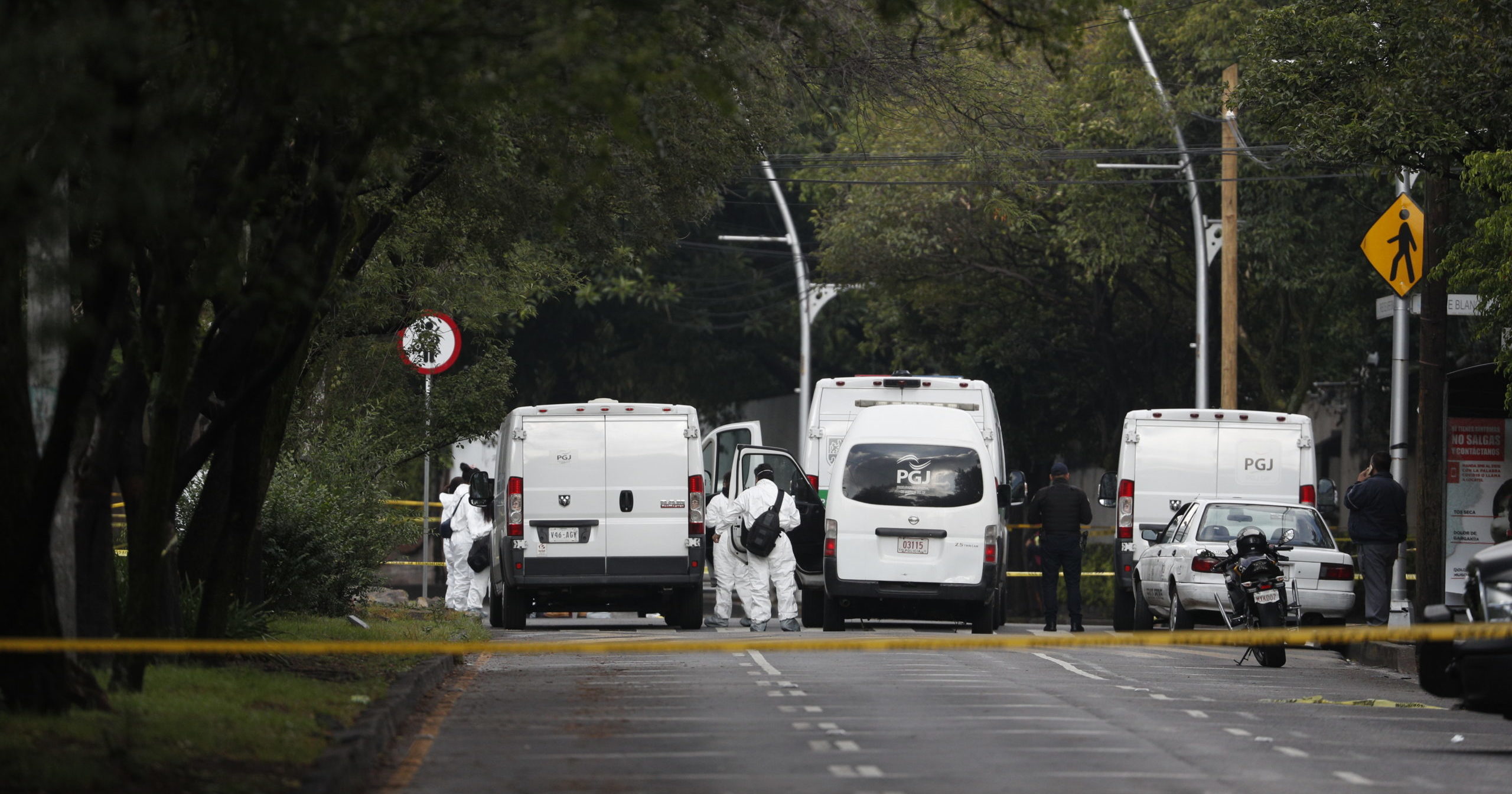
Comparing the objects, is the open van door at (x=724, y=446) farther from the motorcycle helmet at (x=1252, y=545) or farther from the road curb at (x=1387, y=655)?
the road curb at (x=1387, y=655)

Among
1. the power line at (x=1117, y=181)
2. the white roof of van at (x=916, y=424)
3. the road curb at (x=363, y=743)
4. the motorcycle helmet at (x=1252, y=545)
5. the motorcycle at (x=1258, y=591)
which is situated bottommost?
the road curb at (x=363, y=743)

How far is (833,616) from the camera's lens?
72.3 feet

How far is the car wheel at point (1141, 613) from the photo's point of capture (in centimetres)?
2316

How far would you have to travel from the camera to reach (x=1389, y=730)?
12648 millimetres

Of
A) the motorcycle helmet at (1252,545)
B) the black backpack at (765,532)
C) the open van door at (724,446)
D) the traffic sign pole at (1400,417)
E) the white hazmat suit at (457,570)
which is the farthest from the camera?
the open van door at (724,446)

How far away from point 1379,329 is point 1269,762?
24.1m

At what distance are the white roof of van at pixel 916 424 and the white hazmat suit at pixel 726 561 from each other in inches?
71.4

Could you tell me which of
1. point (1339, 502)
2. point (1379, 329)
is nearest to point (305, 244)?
point (1379, 329)

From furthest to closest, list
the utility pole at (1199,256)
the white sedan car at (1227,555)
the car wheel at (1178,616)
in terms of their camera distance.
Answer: the utility pole at (1199,256) → the car wheel at (1178,616) → the white sedan car at (1227,555)

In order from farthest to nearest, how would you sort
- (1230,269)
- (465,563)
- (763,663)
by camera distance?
(1230,269)
(465,563)
(763,663)

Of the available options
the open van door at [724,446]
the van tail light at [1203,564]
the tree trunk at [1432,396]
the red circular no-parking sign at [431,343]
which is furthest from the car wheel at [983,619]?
the red circular no-parking sign at [431,343]

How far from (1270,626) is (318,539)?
8289mm

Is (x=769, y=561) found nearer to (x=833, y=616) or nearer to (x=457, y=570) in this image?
Result: (x=833, y=616)

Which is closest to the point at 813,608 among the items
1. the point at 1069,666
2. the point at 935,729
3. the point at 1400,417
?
the point at 1069,666
